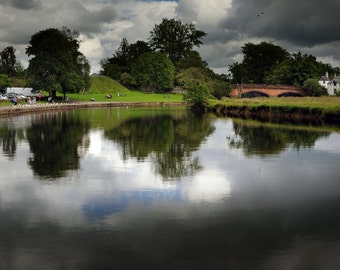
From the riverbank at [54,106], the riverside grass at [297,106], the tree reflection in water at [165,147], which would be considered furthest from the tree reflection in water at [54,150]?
the riverside grass at [297,106]

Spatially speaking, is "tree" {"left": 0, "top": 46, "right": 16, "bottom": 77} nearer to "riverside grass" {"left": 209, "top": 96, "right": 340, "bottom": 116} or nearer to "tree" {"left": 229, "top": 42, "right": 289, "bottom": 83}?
"tree" {"left": 229, "top": 42, "right": 289, "bottom": 83}

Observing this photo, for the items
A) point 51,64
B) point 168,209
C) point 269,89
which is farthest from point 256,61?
point 168,209

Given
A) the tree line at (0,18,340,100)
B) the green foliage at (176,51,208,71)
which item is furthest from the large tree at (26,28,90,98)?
the green foliage at (176,51,208,71)

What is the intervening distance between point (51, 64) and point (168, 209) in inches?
3625

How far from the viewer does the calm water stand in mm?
11375

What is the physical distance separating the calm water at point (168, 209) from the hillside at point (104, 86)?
11827 centimetres

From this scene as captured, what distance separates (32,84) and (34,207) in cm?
9157

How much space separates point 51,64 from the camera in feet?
333

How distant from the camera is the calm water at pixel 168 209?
1138cm

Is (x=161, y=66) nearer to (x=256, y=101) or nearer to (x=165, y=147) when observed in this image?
(x=256, y=101)

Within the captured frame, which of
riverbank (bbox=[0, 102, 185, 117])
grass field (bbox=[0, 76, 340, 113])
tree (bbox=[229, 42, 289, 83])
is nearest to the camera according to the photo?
grass field (bbox=[0, 76, 340, 113])

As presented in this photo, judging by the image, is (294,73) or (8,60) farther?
(8,60)

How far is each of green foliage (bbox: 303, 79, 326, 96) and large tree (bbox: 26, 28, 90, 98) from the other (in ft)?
210

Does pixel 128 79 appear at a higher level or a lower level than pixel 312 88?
higher
